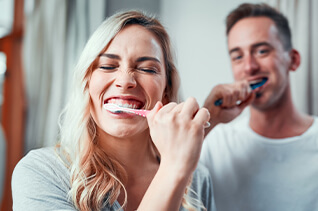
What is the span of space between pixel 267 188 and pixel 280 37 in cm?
48

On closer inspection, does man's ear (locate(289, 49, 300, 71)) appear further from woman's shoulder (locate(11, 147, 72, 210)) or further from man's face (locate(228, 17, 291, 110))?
woman's shoulder (locate(11, 147, 72, 210))

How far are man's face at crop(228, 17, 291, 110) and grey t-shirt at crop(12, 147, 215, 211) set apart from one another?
0.61m

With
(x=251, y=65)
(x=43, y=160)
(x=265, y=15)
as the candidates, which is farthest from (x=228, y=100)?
(x=43, y=160)

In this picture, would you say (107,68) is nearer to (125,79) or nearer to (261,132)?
(125,79)

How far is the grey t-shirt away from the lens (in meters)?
0.54

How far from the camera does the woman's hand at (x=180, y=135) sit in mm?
493

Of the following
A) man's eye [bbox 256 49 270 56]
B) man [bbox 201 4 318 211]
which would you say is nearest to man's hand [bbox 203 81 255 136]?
man [bbox 201 4 318 211]

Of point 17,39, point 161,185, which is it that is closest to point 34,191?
point 161,185

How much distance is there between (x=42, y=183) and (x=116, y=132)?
6.3 inches

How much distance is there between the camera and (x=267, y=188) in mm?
884

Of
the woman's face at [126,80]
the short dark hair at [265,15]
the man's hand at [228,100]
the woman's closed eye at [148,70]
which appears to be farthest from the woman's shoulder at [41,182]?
the short dark hair at [265,15]

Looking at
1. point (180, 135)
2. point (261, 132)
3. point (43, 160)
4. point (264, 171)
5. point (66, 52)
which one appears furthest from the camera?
point (66, 52)

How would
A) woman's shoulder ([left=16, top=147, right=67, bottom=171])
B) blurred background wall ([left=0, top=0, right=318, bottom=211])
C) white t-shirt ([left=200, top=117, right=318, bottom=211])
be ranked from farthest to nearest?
1. blurred background wall ([left=0, top=0, right=318, bottom=211])
2. white t-shirt ([left=200, top=117, right=318, bottom=211])
3. woman's shoulder ([left=16, top=147, right=67, bottom=171])

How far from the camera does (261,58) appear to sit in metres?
1.00
